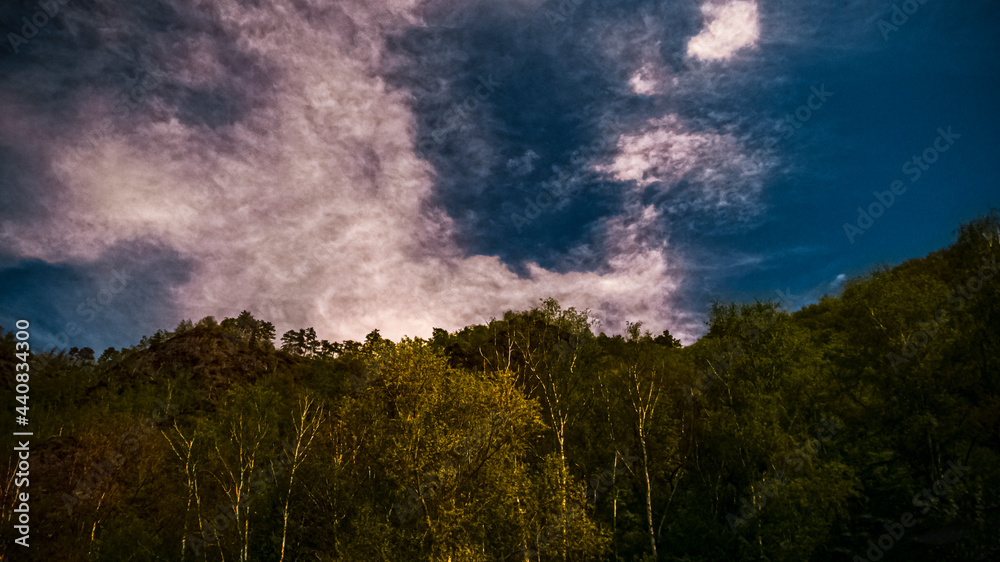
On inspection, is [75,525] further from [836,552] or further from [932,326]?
[932,326]

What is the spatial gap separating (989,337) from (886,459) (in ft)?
70.9

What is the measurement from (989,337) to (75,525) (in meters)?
71.8

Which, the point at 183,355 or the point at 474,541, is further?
the point at 183,355

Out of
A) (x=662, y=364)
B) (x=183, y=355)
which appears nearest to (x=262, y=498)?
(x=662, y=364)

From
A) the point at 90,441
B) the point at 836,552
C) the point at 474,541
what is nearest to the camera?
the point at 474,541

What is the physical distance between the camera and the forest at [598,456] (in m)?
27.2

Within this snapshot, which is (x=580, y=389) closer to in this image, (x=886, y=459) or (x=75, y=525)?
(x=886, y=459)

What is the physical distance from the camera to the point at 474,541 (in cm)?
2580

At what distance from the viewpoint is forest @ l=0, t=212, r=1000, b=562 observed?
1071 inches

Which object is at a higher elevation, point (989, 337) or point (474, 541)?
point (989, 337)

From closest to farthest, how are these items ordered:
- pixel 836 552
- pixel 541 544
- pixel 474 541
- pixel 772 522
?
pixel 474 541, pixel 541 544, pixel 772 522, pixel 836 552

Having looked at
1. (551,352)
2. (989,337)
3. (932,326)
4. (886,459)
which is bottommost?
(886,459)

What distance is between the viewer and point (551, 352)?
4884 centimetres

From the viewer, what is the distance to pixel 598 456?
149ft
